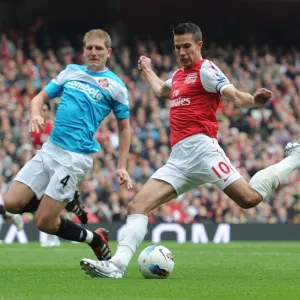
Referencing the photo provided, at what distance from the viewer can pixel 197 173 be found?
9.29 metres

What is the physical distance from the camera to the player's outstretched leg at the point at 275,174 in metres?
9.49

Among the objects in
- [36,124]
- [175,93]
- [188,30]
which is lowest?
[36,124]

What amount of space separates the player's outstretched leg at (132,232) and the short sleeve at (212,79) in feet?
3.32

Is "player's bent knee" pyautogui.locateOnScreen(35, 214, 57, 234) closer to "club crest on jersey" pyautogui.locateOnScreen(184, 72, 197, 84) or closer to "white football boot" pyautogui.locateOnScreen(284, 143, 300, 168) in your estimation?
"club crest on jersey" pyautogui.locateOnScreen(184, 72, 197, 84)

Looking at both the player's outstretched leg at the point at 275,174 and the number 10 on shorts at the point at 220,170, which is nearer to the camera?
the number 10 on shorts at the point at 220,170

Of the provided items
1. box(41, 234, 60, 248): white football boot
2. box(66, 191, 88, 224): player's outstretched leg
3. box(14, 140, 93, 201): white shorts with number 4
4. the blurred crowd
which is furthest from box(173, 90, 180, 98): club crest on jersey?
the blurred crowd

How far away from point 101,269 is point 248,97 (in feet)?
6.55

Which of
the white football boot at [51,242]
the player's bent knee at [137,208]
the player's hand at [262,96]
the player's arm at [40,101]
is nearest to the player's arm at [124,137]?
the player's bent knee at [137,208]

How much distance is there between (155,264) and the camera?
28.8 ft

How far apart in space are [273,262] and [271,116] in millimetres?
13397

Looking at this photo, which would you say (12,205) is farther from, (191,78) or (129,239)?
(191,78)

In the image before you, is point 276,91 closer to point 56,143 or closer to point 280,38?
point 280,38

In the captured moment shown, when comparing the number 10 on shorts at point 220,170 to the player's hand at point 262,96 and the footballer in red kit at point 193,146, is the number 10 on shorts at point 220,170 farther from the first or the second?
the player's hand at point 262,96

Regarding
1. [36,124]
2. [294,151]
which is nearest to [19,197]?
[36,124]
